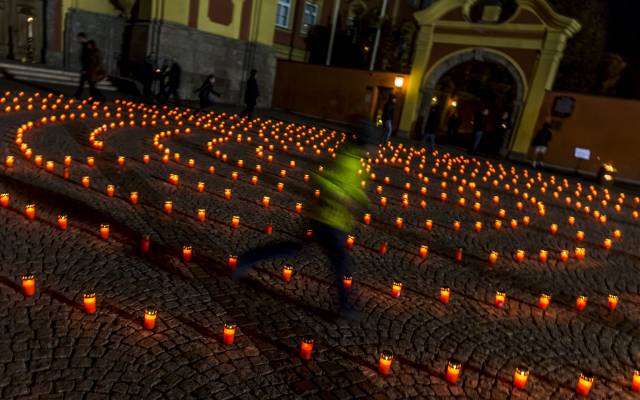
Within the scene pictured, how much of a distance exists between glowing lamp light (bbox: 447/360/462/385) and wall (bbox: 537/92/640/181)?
20.7m

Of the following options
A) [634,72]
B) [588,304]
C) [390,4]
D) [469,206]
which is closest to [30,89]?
[469,206]

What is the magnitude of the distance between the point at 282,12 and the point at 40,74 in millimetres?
17951

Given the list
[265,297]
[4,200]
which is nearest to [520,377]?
[265,297]

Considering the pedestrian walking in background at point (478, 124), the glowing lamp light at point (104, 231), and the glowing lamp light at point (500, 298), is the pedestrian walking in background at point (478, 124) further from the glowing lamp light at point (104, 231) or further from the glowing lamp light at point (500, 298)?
the glowing lamp light at point (104, 231)

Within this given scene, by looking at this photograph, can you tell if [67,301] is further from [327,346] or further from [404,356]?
[404,356]

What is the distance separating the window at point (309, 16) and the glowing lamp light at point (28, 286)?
33779 mm

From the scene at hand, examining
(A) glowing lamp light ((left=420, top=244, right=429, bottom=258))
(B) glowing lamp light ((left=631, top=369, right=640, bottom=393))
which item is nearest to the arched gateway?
(A) glowing lamp light ((left=420, top=244, right=429, bottom=258))

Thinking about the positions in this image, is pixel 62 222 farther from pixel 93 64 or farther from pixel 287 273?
pixel 93 64

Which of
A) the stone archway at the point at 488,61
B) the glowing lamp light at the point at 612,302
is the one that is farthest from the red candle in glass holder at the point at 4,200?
the stone archway at the point at 488,61

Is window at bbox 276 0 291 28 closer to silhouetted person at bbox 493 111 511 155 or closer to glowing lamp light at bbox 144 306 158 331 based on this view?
silhouetted person at bbox 493 111 511 155

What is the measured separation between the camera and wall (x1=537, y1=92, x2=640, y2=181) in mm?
A: 20516

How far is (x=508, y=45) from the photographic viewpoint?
22359 mm

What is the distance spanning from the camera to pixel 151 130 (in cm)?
1396

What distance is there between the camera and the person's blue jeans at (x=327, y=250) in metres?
4.62
